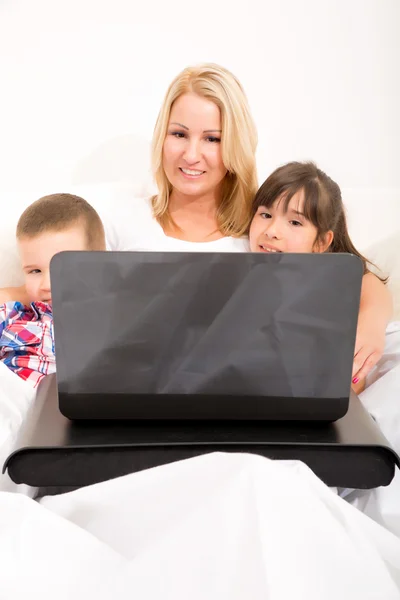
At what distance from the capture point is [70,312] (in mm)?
706

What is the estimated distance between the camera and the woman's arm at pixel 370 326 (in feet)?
3.61

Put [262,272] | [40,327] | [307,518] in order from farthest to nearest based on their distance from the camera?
1. [40,327]
2. [262,272]
3. [307,518]

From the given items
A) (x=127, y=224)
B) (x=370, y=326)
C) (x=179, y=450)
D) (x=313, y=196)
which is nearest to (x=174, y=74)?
(x=127, y=224)

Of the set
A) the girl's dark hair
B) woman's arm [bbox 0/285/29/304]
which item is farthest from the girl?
woman's arm [bbox 0/285/29/304]

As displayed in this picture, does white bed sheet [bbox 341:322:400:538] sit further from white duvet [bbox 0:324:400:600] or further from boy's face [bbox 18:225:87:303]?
boy's face [bbox 18:225:87:303]

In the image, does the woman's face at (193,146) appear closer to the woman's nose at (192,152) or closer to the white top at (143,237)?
the woman's nose at (192,152)

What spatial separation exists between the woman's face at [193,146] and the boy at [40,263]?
23 cm

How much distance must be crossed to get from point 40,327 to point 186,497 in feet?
1.97

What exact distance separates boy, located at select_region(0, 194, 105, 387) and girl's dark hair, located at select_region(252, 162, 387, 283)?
1.16 ft

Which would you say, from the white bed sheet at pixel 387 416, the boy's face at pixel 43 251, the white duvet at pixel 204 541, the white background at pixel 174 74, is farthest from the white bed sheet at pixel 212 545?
the white background at pixel 174 74

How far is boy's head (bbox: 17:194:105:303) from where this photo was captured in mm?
1258

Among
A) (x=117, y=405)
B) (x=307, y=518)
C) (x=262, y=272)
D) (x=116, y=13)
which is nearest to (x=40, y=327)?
(x=117, y=405)

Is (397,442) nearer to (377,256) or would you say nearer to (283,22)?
(377,256)

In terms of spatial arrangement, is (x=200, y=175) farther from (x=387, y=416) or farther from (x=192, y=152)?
(x=387, y=416)
